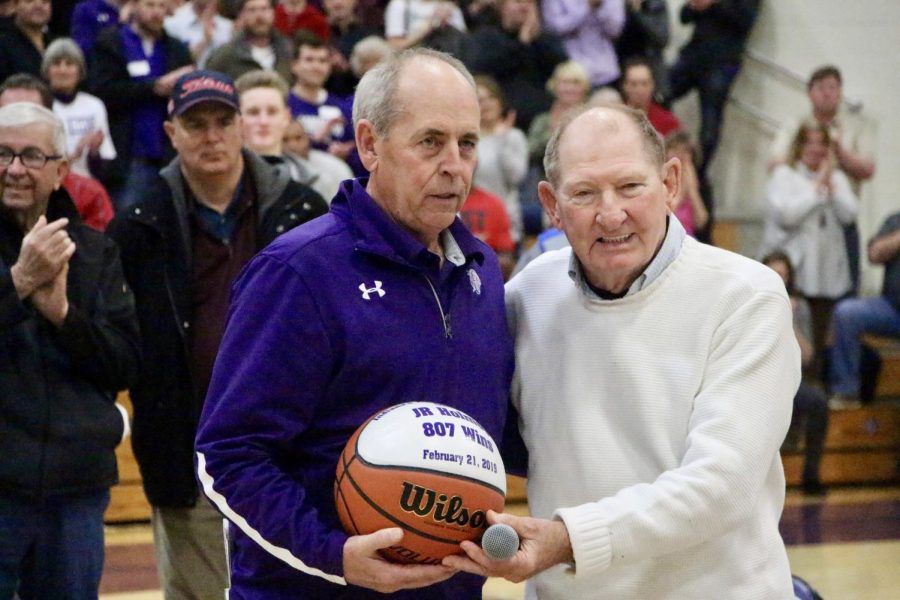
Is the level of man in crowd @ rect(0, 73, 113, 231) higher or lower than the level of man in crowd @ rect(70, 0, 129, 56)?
lower

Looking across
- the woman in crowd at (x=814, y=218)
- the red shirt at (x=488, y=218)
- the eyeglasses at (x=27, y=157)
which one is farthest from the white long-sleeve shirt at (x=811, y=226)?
the eyeglasses at (x=27, y=157)

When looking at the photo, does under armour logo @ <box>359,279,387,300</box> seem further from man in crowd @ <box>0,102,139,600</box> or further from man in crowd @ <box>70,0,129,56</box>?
man in crowd @ <box>70,0,129,56</box>

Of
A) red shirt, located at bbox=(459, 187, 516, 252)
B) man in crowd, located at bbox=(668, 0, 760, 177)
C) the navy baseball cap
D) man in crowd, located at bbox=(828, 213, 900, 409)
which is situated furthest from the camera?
man in crowd, located at bbox=(668, 0, 760, 177)

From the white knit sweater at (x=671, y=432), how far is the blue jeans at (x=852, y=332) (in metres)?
6.44

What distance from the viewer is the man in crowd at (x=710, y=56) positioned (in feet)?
36.1

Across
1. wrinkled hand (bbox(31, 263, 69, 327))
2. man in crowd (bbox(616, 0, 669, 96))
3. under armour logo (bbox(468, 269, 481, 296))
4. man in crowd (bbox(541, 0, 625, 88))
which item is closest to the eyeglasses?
wrinkled hand (bbox(31, 263, 69, 327))

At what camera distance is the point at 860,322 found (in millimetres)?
8969

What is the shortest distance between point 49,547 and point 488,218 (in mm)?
4284

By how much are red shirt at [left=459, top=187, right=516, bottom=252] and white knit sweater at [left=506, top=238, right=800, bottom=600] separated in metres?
4.75

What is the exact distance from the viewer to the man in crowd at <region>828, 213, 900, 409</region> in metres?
8.91

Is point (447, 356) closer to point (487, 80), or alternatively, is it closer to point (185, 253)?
point (185, 253)

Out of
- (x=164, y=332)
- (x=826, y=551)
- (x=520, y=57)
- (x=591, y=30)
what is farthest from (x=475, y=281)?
(x=591, y=30)

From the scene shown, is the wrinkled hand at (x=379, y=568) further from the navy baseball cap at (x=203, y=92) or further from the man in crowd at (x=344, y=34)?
the man in crowd at (x=344, y=34)

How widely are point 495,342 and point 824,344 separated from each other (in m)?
7.07
